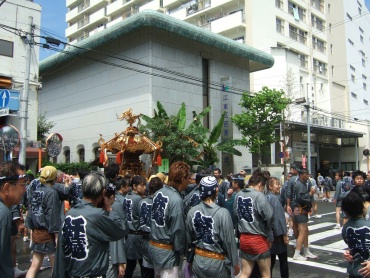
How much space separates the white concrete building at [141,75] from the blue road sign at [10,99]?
530cm

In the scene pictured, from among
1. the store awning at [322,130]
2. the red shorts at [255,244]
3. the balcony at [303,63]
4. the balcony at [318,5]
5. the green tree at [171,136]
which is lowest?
the red shorts at [255,244]

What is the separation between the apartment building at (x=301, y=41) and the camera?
3403 centimetres

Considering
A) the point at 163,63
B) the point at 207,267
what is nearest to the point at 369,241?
the point at 207,267

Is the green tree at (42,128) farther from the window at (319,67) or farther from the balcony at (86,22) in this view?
the window at (319,67)

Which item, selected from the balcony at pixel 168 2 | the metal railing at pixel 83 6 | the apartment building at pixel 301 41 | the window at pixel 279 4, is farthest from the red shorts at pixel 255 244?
the metal railing at pixel 83 6

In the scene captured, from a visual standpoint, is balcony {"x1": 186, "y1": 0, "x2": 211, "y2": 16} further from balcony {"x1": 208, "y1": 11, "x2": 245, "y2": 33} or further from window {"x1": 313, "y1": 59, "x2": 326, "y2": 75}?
window {"x1": 313, "y1": 59, "x2": 326, "y2": 75}

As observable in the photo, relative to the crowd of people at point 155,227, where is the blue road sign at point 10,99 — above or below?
above

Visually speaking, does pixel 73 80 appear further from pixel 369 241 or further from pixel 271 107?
pixel 369 241

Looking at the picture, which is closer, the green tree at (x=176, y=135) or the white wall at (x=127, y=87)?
the green tree at (x=176, y=135)

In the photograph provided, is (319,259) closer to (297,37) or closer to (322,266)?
(322,266)

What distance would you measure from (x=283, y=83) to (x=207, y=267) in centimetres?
3299

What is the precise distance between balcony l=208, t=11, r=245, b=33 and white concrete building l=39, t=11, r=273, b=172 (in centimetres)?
798

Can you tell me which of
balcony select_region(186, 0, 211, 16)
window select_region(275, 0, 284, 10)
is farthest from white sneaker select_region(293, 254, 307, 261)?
window select_region(275, 0, 284, 10)

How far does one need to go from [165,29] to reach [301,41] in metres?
24.2
